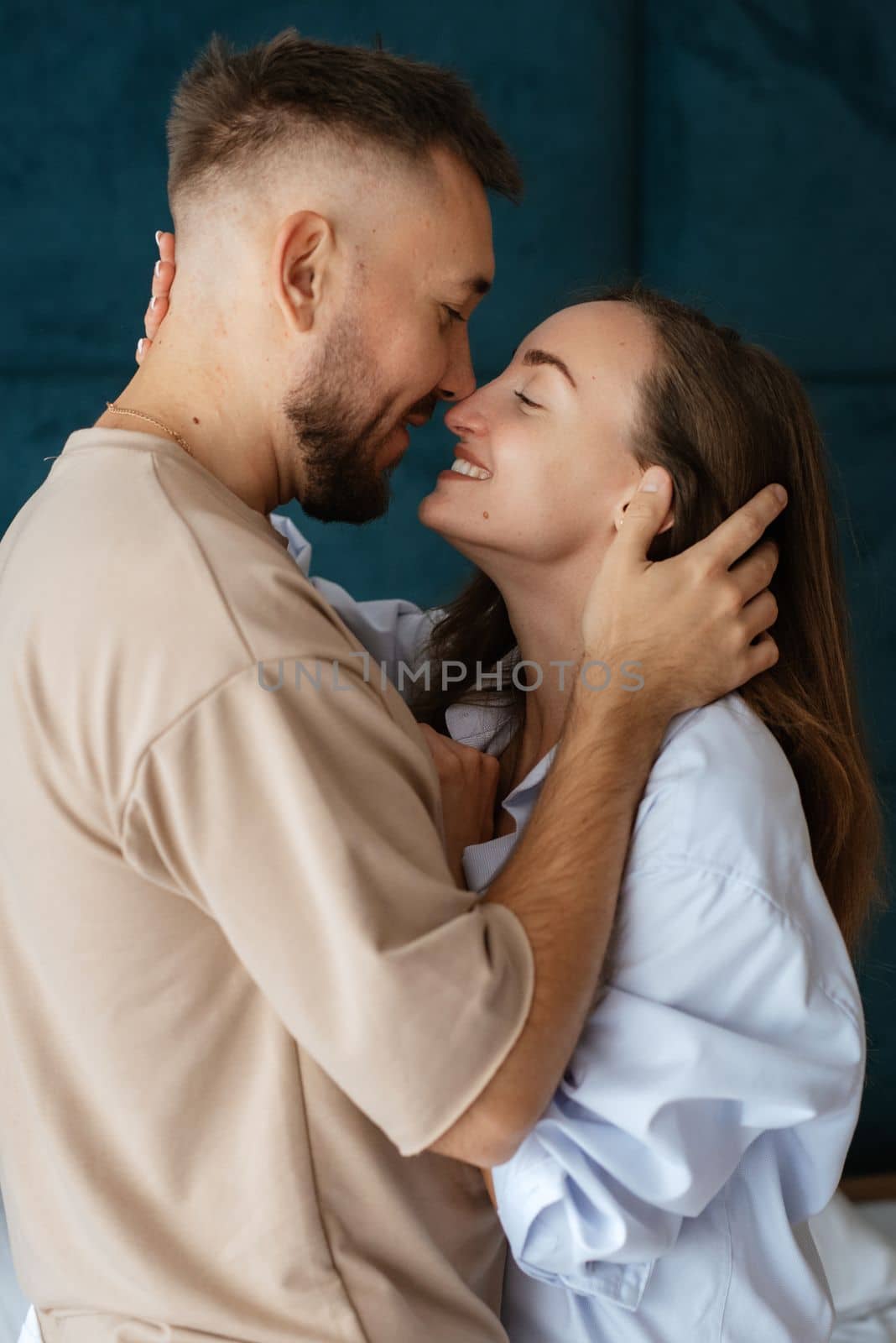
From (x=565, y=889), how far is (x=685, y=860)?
13 cm

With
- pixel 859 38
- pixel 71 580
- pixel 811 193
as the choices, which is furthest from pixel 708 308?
pixel 71 580

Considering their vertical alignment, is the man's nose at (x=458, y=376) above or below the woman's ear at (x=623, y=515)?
above

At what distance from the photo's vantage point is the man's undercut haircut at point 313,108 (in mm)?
1180

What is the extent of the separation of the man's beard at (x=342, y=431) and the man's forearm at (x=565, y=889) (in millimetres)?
294

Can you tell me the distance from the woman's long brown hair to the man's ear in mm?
378

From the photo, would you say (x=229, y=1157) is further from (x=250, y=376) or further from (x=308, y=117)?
(x=308, y=117)

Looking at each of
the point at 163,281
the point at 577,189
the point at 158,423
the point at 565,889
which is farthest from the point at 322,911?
the point at 577,189

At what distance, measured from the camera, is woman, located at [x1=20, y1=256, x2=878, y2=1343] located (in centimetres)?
109

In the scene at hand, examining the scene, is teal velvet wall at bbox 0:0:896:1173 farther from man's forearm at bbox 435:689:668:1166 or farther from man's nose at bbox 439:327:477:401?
man's forearm at bbox 435:689:668:1166

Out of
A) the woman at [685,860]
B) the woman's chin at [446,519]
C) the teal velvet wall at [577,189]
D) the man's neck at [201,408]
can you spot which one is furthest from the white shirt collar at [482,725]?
the man's neck at [201,408]

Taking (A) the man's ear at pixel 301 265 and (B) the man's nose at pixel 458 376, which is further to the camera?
(B) the man's nose at pixel 458 376

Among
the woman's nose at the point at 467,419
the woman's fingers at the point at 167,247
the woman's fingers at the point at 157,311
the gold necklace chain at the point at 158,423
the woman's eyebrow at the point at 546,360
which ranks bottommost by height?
the woman's nose at the point at 467,419

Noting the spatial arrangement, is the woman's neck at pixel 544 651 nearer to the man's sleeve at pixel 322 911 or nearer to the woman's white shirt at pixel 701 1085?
the woman's white shirt at pixel 701 1085

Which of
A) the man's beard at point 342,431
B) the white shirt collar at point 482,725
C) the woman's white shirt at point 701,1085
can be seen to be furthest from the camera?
the white shirt collar at point 482,725
